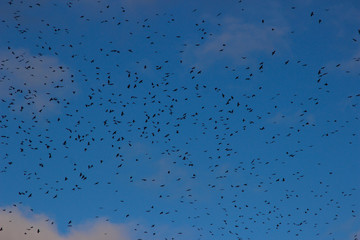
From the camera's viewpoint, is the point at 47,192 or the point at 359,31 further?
the point at 47,192

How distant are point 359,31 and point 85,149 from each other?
29359 millimetres

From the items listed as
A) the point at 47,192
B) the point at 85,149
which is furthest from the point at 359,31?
the point at 47,192

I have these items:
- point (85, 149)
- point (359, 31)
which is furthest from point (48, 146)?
point (359, 31)

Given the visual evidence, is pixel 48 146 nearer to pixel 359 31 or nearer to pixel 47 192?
pixel 47 192

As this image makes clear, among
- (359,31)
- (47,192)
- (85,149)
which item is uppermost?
(359,31)

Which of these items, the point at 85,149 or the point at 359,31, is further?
the point at 85,149

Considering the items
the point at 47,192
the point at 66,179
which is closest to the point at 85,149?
the point at 66,179

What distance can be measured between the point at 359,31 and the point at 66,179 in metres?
32.3

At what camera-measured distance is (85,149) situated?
79.0ft

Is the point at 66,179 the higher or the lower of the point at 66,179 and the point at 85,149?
the lower

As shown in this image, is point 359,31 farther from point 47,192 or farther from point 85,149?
point 47,192

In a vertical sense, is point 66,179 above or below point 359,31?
below

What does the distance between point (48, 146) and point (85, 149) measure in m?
4.33

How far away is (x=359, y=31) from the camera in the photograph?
64.1 ft
